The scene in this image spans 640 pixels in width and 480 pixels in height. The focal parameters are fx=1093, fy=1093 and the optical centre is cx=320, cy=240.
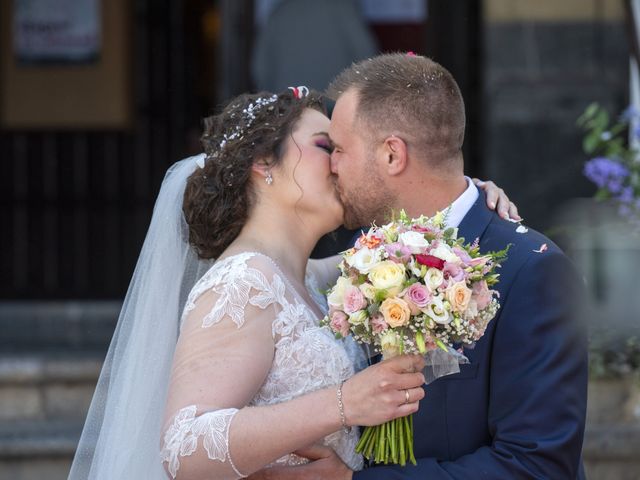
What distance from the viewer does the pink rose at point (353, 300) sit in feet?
8.61

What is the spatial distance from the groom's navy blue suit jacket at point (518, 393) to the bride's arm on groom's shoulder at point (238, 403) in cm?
25

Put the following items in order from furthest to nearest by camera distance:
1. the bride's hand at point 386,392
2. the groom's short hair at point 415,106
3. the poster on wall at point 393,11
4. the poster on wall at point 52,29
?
the poster on wall at point 52,29
the poster on wall at point 393,11
the groom's short hair at point 415,106
the bride's hand at point 386,392

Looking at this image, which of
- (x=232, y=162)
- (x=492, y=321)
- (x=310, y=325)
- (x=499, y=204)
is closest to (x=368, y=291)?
(x=492, y=321)

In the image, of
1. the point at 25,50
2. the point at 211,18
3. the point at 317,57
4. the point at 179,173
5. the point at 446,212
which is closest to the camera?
the point at 446,212

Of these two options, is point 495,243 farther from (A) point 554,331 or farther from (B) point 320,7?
(B) point 320,7

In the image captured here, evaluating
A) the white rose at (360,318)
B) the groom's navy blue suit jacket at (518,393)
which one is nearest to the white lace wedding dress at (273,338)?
the groom's navy blue suit jacket at (518,393)

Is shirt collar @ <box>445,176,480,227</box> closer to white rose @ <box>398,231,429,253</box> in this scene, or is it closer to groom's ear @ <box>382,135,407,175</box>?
groom's ear @ <box>382,135,407,175</box>

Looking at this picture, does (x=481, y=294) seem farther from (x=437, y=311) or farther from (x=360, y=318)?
Result: (x=360, y=318)

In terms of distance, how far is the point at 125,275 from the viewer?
8.19 metres

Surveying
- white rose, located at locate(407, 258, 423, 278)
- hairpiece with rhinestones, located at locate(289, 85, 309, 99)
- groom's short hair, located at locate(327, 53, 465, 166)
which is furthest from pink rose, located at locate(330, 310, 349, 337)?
hairpiece with rhinestones, located at locate(289, 85, 309, 99)

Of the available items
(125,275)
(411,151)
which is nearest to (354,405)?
(411,151)

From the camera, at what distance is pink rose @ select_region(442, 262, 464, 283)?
2587 mm

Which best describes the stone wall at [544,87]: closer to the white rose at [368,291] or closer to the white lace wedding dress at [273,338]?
the white lace wedding dress at [273,338]

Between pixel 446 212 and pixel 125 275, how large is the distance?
219 inches
